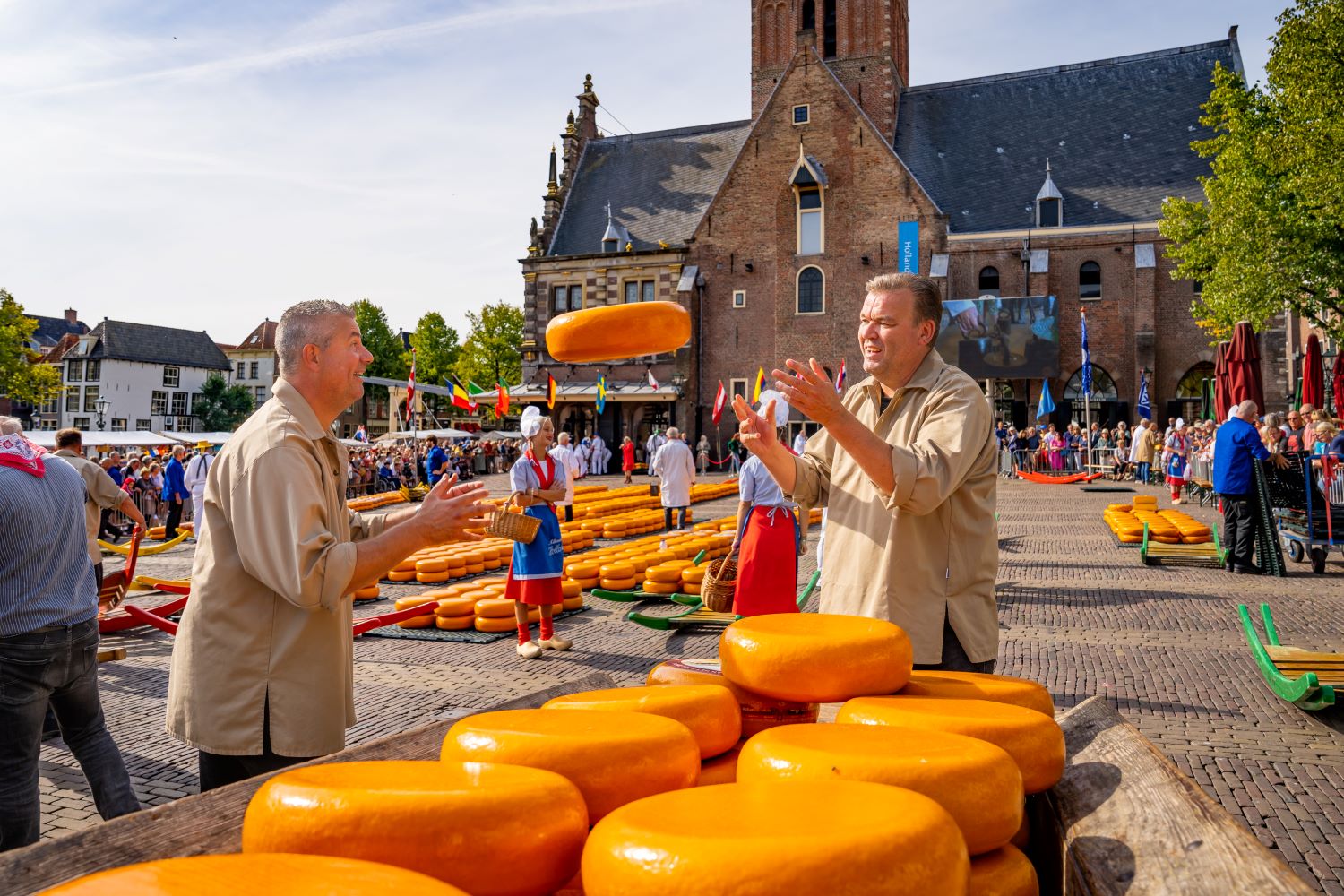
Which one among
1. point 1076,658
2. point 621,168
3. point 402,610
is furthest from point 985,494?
point 621,168

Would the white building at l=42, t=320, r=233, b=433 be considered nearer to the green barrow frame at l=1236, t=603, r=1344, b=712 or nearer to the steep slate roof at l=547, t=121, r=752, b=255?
the steep slate roof at l=547, t=121, r=752, b=255

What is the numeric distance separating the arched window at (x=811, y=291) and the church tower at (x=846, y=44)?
7619mm

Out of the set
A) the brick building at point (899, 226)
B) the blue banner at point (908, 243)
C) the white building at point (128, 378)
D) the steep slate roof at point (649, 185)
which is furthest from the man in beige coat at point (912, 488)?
the white building at point (128, 378)

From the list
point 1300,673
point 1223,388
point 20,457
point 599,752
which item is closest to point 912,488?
point 599,752

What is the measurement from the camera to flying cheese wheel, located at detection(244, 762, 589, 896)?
124cm

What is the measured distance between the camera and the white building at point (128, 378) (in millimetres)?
66312

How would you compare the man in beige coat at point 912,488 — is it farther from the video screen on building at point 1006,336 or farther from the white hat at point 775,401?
the video screen on building at point 1006,336

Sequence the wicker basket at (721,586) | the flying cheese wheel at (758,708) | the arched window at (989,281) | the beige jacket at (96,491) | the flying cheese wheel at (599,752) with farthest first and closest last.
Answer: the arched window at (989,281) < the wicker basket at (721,586) < the beige jacket at (96,491) < the flying cheese wheel at (758,708) < the flying cheese wheel at (599,752)

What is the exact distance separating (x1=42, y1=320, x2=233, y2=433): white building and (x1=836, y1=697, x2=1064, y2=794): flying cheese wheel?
73548 millimetres

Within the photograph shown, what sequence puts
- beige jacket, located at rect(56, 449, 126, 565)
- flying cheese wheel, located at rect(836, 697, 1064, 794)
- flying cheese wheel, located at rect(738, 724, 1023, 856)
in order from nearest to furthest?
flying cheese wheel, located at rect(738, 724, 1023, 856) < flying cheese wheel, located at rect(836, 697, 1064, 794) < beige jacket, located at rect(56, 449, 126, 565)

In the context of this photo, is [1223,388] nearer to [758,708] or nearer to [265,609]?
[758,708]

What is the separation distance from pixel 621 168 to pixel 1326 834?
44.8m

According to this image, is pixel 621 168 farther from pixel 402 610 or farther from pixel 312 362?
pixel 312 362

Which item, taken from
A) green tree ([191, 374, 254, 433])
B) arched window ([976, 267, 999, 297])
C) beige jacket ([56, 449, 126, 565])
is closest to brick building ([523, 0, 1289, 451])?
arched window ([976, 267, 999, 297])
